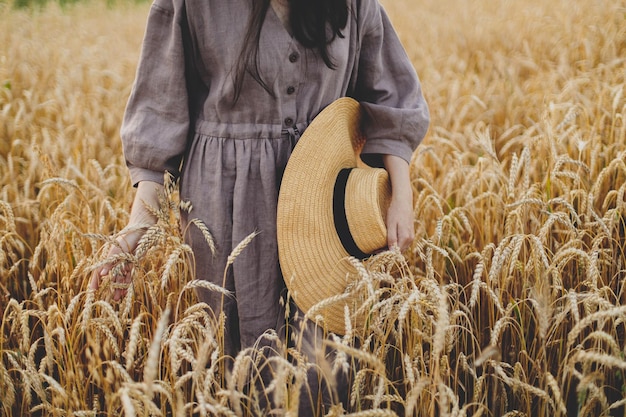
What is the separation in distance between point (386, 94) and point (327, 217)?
0.41 m

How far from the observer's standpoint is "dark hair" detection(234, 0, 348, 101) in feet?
4.00

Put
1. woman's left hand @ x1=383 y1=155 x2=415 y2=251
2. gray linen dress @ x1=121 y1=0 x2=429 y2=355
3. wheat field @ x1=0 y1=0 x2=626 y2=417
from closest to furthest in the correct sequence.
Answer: wheat field @ x1=0 y1=0 x2=626 y2=417 → gray linen dress @ x1=121 y1=0 x2=429 y2=355 → woman's left hand @ x1=383 y1=155 x2=415 y2=251

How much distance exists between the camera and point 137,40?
19.3 ft

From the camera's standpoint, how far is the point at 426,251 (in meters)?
1.87

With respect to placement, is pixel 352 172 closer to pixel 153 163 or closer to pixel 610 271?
pixel 153 163

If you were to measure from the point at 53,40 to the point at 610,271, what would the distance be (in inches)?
196

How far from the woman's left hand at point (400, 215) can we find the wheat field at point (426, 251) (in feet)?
0.28

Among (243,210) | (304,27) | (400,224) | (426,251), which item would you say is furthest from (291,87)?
(426,251)

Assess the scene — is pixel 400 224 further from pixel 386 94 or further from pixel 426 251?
pixel 426 251

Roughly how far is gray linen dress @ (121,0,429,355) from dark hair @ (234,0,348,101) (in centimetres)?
2

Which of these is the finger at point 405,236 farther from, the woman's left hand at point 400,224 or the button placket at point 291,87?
the button placket at point 291,87

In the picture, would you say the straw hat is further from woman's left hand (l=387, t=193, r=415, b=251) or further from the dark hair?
the dark hair

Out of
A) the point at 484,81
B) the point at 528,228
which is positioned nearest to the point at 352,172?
the point at 528,228

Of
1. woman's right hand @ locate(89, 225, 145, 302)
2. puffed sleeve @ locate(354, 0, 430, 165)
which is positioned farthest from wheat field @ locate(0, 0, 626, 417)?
puffed sleeve @ locate(354, 0, 430, 165)
